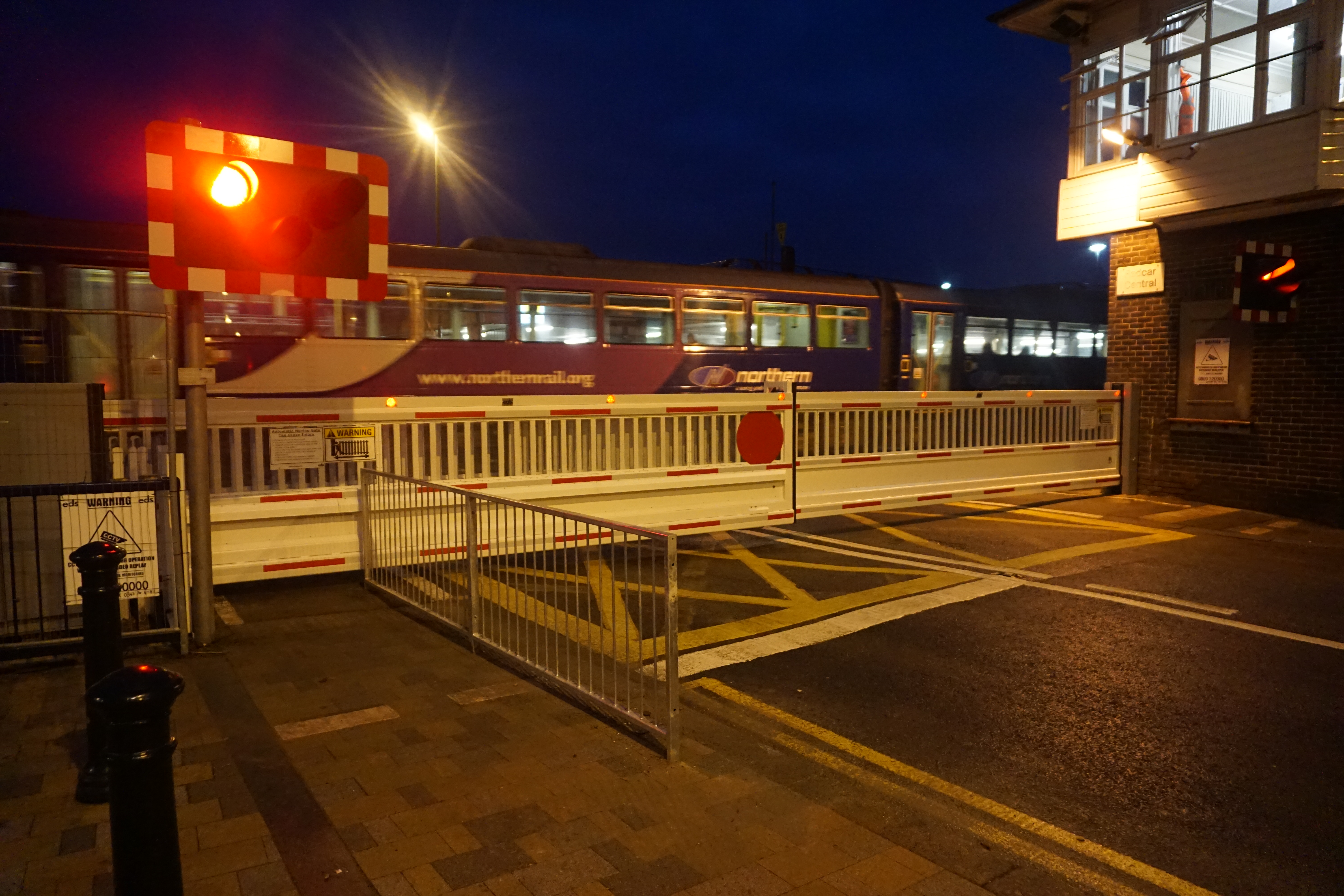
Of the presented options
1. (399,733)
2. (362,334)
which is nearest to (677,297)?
(362,334)

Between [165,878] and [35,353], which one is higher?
[35,353]

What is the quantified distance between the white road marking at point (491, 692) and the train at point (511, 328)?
523cm

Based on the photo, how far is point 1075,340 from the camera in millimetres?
25094

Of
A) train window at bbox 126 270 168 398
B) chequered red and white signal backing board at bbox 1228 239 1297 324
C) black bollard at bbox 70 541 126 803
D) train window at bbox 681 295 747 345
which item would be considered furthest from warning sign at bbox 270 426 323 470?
chequered red and white signal backing board at bbox 1228 239 1297 324

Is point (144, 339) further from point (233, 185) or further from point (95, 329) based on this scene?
point (233, 185)

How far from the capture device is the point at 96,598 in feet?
13.4

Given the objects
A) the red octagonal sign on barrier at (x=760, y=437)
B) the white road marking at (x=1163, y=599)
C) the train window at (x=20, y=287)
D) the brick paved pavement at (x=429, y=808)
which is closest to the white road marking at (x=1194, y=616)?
the white road marking at (x=1163, y=599)

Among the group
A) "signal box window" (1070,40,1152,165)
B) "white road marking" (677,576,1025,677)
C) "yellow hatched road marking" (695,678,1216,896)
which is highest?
"signal box window" (1070,40,1152,165)

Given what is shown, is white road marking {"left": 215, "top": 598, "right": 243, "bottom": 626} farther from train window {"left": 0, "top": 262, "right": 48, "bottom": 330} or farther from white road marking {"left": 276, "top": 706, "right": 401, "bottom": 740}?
train window {"left": 0, "top": 262, "right": 48, "bottom": 330}

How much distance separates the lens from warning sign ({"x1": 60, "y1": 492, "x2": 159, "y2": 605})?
541cm

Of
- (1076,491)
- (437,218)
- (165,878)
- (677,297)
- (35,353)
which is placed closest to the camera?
(165,878)

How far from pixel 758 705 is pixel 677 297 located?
1295 centimetres

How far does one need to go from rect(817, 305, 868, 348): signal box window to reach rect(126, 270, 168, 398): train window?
40.7 ft

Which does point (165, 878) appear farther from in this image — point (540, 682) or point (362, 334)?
point (362, 334)
